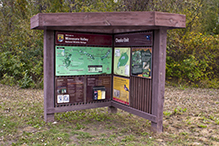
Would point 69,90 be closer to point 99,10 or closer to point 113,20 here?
point 113,20

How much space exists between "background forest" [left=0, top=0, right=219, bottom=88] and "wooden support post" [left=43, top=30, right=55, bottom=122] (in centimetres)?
522

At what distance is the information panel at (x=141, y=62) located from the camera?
519 cm

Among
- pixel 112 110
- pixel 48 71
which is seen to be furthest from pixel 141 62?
pixel 48 71

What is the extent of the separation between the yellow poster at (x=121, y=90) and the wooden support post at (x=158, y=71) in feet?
3.44

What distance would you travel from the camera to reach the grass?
466 cm

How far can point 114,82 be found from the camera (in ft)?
21.4

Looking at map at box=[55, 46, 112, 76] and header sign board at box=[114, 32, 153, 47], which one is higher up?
header sign board at box=[114, 32, 153, 47]

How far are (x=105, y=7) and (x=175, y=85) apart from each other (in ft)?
18.0

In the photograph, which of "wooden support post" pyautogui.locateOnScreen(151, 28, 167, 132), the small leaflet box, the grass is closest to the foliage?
the grass

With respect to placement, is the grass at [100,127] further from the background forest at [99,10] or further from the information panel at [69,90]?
the background forest at [99,10]

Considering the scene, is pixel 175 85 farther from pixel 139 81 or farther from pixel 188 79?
pixel 139 81

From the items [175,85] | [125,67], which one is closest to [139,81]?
[125,67]

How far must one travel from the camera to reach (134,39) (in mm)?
5656

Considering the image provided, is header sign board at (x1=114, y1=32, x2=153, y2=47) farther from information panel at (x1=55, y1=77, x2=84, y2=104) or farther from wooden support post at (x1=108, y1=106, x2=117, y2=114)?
wooden support post at (x1=108, y1=106, x2=117, y2=114)
